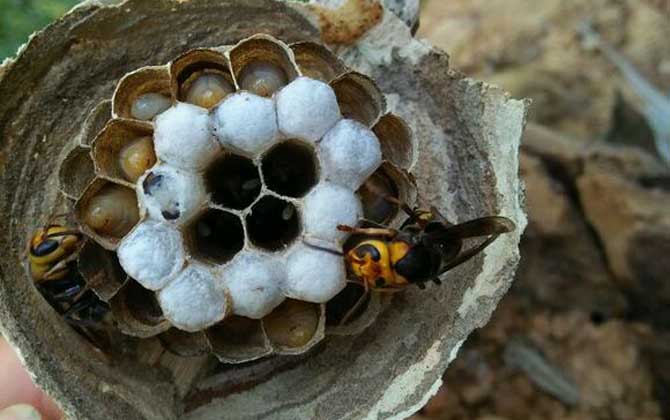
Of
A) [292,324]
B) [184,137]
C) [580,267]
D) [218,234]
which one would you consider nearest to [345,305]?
[292,324]

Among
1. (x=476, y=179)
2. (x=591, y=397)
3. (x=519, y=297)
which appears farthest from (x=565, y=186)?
(x=476, y=179)

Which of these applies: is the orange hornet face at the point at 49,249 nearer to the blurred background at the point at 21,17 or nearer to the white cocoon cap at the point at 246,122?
the white cocoon cap at the point at 246,122

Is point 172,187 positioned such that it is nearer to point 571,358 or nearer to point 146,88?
point 146,88

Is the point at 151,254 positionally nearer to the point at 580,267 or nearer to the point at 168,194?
the point at 168,194

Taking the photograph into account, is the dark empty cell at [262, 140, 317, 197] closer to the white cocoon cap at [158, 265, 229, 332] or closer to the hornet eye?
the white cocoon cap at [158, 265, 229, 332]

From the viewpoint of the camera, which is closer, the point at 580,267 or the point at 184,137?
the point at 184,137

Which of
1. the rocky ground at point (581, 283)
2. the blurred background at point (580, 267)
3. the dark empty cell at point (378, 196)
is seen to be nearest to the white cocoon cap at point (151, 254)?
the dark empty cell at point (378, 196)
